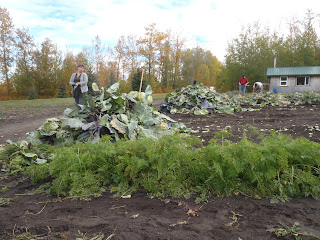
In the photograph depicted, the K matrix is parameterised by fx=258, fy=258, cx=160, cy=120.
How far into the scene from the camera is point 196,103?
11156 millimetres

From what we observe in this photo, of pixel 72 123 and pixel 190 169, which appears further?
pixel 72 123

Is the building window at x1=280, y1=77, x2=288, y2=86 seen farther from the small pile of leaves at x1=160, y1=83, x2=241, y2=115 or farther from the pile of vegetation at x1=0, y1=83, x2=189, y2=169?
the pile of vegetation at x1=0, y1=83, x2=189, y2=169

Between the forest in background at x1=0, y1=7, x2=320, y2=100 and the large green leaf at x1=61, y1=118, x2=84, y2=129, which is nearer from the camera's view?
the large green leaf at x1=61, y1=118, x2=84, y2=129

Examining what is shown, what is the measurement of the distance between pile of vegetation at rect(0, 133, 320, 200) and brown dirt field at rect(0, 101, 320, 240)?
144 mm

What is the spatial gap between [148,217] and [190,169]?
0.83m

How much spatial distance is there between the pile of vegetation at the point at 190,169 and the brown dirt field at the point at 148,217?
0.14 metres

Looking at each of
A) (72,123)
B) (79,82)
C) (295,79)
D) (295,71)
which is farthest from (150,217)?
(295,79)

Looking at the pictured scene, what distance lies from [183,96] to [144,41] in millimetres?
26130

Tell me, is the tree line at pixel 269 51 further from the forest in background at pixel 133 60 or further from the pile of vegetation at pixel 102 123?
the pile of vegetation at pixel 102 123

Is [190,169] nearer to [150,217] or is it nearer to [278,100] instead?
[150,217]

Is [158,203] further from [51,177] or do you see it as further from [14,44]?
[14,44]

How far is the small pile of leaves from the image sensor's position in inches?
422

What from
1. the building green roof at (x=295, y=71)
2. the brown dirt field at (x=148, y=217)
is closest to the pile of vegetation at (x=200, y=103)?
the brown dirt field at (x=148, y=217)

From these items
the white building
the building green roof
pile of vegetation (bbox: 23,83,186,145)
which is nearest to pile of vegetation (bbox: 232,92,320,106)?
pile of vegetation (bbox: 23,83,186,145)
